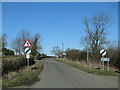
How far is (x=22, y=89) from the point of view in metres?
9.44

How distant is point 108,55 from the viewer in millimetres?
28297

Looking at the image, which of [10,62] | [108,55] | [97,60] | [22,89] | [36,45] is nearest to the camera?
[22,89]

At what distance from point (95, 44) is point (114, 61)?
27663 mm

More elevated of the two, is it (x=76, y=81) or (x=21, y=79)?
(x=21, y=79)

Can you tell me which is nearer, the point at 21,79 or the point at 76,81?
the point at 21,79

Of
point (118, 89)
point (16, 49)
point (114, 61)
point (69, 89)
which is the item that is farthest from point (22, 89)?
point (16, 49)

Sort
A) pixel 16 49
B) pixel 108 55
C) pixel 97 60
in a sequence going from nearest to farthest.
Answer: pixel 108 55 → pixel 97 60 → pixel 16 49

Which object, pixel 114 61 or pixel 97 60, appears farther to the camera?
pixel 97 60

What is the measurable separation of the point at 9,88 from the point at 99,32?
47.9 meters

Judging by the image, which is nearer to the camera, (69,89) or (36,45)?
(69,89)

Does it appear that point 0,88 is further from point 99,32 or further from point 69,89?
point 99,32

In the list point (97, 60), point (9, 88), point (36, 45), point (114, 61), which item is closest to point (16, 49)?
point (36, 45)

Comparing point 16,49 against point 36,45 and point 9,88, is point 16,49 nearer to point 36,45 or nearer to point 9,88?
point 36,45

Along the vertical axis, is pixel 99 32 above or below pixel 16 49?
Result: above
